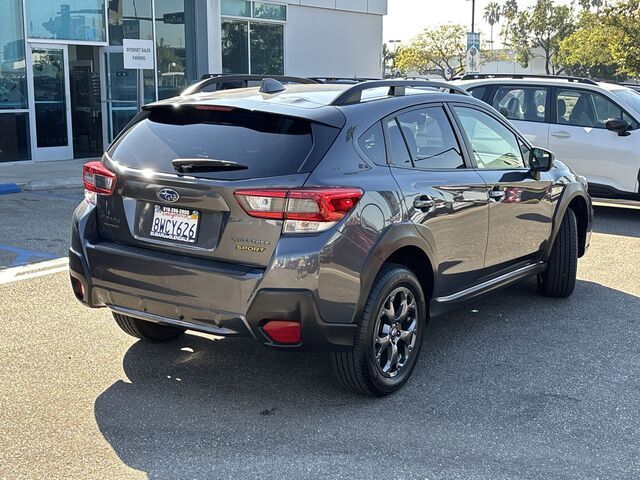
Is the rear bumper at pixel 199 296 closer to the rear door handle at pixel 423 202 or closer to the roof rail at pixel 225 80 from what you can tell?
the rear door handle at pixel 423 202

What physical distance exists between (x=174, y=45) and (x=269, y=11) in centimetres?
318

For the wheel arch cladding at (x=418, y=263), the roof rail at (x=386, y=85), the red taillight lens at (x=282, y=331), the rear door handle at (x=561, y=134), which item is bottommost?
the red taillight lens at (x=282, y=331)

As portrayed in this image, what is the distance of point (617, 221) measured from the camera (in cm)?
1064

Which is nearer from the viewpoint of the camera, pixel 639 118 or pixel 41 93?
pixel 639 118

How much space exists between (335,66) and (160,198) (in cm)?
1864

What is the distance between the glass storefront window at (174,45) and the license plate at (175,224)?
46.0ft

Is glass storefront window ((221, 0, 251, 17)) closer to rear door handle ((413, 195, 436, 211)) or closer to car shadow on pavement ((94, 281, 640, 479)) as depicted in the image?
car shadow on pavement ((94, 281, 640, 479))

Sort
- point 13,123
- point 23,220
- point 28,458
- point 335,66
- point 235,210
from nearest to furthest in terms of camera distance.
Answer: point 28,458 < point 235,210 < point 23,220 < point 13,123 < point 335,66

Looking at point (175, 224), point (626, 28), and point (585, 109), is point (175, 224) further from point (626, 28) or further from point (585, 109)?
point (626, 28)

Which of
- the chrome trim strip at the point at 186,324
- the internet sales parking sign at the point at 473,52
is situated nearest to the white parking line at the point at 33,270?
the chrome trim strip at the point at 186,324

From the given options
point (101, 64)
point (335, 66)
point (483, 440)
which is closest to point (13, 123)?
point (101, 64)

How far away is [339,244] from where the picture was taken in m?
3.96

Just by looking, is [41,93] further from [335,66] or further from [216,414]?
[216,414]

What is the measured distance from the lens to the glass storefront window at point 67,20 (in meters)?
15.1
